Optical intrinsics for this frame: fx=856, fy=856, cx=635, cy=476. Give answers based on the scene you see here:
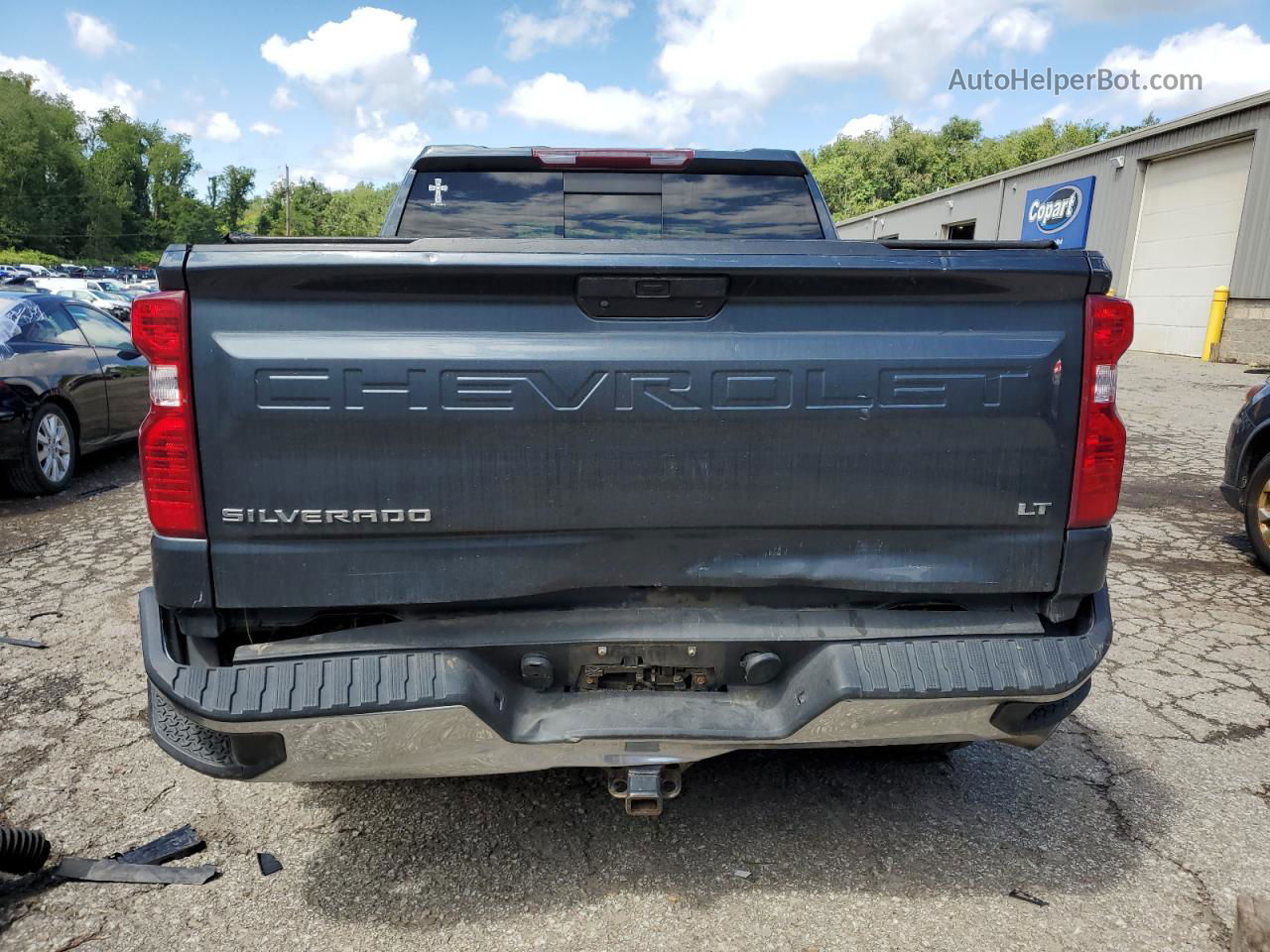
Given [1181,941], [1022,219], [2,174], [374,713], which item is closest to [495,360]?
[374,713]

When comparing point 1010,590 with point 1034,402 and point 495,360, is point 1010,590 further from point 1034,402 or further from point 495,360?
point 495,360

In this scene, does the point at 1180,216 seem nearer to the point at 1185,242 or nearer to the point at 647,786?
the point at 1185,242

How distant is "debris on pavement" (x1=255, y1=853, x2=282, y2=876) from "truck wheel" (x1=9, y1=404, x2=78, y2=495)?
5.57 meters

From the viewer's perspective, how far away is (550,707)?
222 centimetres

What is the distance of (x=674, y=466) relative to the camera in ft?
7.04

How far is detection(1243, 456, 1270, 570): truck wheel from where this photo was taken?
536 cm

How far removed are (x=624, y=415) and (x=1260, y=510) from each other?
5.20 metres

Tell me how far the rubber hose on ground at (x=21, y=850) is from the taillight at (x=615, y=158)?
9.86ft

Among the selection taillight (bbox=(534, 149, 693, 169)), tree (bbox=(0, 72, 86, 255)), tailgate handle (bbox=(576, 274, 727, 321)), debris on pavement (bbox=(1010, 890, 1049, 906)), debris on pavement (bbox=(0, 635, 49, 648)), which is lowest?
debris on pavement (bbox=(0, 635, 49, 648))

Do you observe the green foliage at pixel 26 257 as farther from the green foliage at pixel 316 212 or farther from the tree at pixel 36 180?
the green foliage at pixel 316 212

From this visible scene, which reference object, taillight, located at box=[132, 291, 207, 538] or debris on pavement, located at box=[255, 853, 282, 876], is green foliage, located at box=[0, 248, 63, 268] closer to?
debris on pavement, located at box=[255, 853, 282, 876]

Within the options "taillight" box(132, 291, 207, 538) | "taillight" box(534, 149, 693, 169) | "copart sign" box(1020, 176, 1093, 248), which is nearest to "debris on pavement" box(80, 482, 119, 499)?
"taillight" box(534, 149, 693, 169)

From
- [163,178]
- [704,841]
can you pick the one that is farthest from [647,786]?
[163,178]

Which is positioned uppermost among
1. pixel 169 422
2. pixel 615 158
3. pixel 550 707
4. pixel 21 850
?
pixel 615 158
